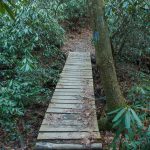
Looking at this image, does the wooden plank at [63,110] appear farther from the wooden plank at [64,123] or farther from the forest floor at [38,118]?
the forest floor at [38,118]

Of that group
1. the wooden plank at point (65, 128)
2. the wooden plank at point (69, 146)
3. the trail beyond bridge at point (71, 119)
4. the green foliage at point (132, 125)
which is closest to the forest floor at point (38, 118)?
the trail beyond bridge at point (71, 119)

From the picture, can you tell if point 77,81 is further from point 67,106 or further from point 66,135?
point 66,135

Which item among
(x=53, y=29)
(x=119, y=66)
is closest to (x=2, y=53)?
(x=53, y=29)

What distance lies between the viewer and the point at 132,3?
6281mm

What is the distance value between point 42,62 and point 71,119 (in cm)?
454

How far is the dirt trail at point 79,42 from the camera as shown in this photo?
12.4 meters

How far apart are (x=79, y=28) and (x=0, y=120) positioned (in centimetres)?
1193

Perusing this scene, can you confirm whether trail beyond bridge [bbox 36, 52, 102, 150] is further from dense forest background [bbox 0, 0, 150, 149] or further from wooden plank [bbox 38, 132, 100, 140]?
dense forest background [bbox 0, 0, 150, 149]

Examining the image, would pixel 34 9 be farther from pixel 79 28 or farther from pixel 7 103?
pixel 79 28

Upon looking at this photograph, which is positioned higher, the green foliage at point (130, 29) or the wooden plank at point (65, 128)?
the green foliage at point (130, 29)

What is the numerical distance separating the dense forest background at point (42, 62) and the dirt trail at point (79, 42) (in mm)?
1645

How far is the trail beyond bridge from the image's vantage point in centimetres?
395

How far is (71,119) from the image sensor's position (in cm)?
471

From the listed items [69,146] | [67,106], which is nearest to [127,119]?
[69,146]
